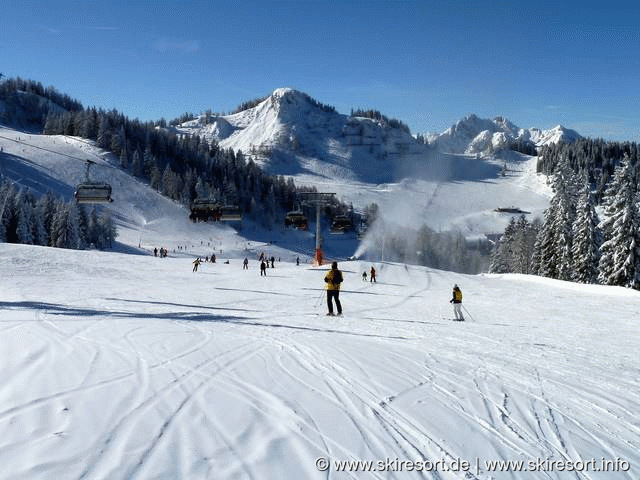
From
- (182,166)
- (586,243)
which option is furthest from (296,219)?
(182,166)

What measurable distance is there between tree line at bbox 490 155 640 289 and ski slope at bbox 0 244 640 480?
28.0 meters

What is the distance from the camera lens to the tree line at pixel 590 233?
38.3 m

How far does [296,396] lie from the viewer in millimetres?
6000

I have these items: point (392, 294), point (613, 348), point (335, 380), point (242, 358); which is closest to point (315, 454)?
point (335, 380)

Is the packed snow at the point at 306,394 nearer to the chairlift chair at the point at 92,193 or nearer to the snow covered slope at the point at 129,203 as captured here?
the chairlift chair at the point at 92,193

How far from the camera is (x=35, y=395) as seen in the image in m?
5.43

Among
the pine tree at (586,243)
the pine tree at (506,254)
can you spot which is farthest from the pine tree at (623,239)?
the pine tree at (506,254)

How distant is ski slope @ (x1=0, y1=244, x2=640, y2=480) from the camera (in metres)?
4.30

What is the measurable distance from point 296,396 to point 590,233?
4443cm

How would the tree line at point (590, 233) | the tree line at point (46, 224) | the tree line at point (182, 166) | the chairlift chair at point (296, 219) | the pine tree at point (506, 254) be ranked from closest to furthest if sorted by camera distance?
the tree line at point (590, 233) < the chairlift chair at point (296, 219) < the tree line at point (46, 224) < the pine tree at point (506, 254) < the tree line at point (182, 166)

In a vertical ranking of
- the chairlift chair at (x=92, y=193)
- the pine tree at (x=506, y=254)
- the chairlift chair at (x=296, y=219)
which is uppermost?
the chairlift chair at (x=92, y=193)

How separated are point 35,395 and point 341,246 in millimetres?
131891

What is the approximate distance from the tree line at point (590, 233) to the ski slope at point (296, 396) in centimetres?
2799

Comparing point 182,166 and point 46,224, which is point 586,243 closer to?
point 46,224
